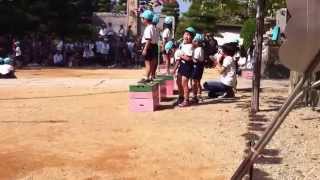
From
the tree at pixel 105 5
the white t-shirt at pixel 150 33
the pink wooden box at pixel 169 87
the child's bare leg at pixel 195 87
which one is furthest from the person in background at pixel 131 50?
the tree at pixel 105 5

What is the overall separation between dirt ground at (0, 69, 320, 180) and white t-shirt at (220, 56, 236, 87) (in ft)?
2.24

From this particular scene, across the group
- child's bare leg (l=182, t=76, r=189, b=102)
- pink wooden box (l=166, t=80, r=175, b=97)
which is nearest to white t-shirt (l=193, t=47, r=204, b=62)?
child's bare leg (l=182, t=76, r=189, b=102)

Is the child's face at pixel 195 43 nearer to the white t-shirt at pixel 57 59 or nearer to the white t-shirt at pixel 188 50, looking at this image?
the white t-shirt at pixel 188 50

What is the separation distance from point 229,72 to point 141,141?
5693 mm

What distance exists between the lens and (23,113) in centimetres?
1091

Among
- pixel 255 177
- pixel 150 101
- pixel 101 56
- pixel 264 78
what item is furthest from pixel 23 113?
pixel 101 56

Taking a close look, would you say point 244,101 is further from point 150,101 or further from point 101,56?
point 101,56

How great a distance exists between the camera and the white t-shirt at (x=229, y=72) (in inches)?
542

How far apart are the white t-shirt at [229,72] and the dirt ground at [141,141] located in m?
0.68

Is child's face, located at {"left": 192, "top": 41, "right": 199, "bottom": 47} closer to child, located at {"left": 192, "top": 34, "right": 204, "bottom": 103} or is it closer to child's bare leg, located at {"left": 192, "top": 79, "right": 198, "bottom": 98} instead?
child, located at {"left": 192, "top": 34, "right": 204, "bottom": 103}

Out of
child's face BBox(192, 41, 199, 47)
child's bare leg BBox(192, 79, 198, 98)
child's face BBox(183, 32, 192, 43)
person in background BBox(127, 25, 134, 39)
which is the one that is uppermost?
child's face BBox(183, 32, 192, 43)

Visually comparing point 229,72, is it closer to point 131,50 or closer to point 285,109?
point 285,109

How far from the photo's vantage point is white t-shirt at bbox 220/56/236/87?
13.8m

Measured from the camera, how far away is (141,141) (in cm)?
844
